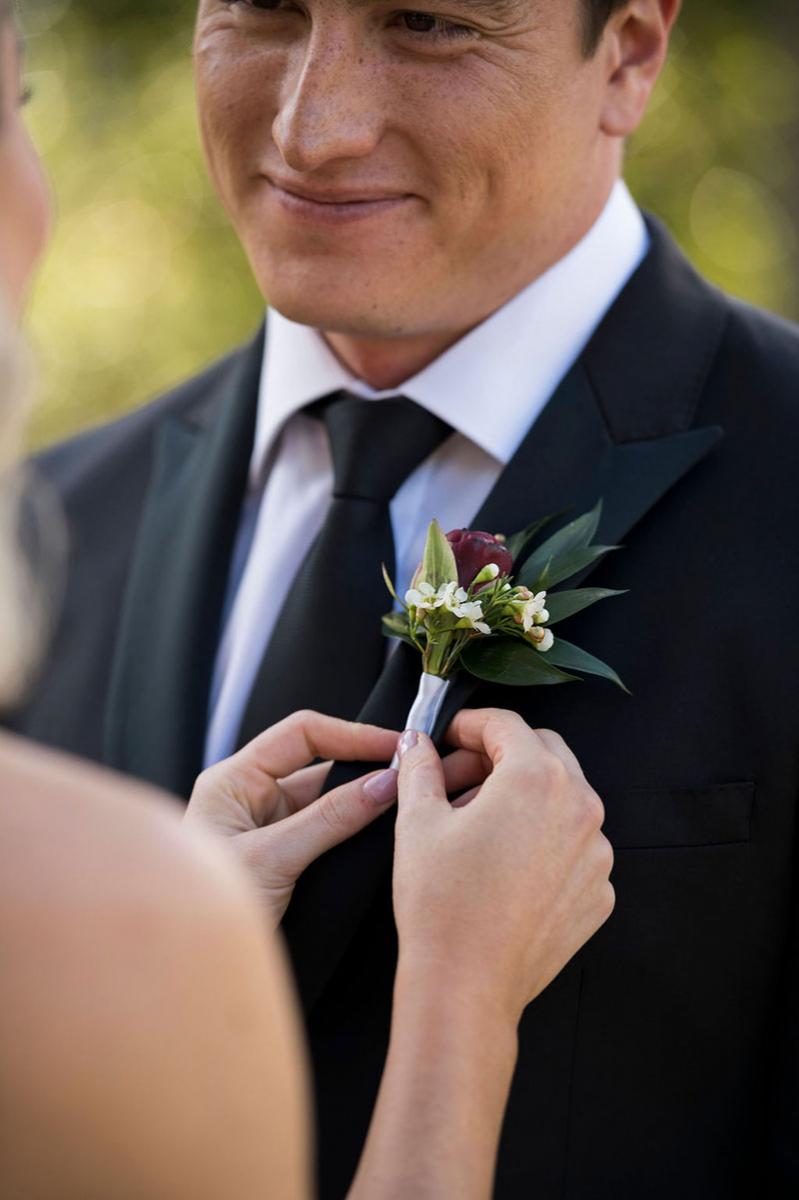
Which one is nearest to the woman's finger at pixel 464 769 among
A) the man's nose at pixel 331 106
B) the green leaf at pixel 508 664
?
the green leaf at pixel 508 664

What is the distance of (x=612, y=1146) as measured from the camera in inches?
79.5

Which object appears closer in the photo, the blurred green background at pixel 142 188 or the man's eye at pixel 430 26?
the man's eye at pixel 430 26

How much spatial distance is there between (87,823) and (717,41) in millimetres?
6686

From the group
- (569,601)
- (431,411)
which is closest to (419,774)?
(569,601)

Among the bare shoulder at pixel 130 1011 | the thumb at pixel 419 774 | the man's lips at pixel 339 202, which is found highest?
the man's lips at pixel 339 202

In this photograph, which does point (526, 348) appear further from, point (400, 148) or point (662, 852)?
point (662, 852)

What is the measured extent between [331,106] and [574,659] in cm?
90

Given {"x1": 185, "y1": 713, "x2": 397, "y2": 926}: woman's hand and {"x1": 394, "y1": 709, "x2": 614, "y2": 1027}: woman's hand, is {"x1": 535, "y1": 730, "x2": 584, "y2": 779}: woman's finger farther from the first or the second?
{"x1": 185, "y1": 713, "x2": 397, "y2": 926}: woman's hand

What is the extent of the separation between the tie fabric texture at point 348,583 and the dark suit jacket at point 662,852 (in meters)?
0.15

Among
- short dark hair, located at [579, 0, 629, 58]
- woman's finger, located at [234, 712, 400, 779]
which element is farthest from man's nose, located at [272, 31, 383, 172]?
woman's finger, located at [234, 712, 400, 779]

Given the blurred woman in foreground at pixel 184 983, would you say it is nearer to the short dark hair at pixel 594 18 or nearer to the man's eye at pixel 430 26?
the man's eye at pixel 430 26

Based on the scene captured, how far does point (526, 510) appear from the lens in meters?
2.16

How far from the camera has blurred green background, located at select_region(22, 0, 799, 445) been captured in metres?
7.05

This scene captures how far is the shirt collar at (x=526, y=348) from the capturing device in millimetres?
2305
